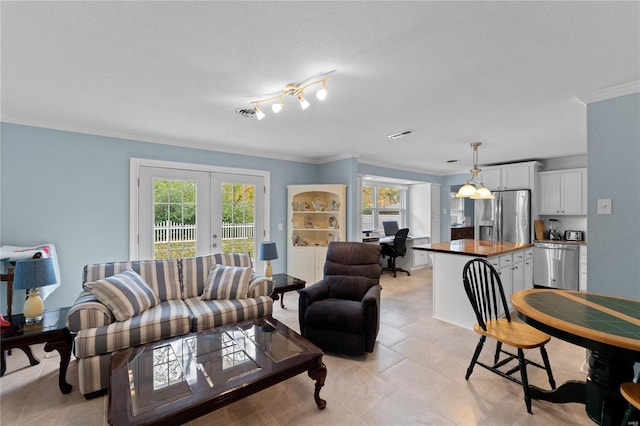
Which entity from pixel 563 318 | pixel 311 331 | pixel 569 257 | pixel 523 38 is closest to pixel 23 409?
pixel 311 331

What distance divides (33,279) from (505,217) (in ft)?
21.1

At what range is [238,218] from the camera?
4.45m

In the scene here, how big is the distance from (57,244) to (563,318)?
456cm

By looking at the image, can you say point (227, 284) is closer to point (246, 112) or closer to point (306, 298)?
point (306, 298)

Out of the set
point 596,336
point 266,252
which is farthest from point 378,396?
point 266,252

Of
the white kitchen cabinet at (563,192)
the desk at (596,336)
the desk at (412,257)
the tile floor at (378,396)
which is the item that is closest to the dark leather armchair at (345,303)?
the tile floor at (378,396)

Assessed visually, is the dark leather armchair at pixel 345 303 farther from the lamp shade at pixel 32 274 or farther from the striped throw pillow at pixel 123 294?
the lamp shade at pixel 32 274

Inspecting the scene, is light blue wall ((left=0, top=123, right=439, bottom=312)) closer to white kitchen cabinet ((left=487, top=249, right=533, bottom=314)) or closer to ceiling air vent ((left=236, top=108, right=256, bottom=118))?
ceiling air vent ((left=236, top=108, right=256, bottom=118))

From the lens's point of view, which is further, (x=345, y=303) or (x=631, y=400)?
(x=345, y=303)

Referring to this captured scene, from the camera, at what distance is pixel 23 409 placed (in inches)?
76.4

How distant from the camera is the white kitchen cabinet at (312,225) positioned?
4852 mm

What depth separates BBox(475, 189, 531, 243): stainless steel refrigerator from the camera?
5.03 metres

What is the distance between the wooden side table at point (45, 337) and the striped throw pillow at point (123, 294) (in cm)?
30

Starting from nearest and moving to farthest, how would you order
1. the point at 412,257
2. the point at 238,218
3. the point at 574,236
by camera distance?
the point at 238,218
the point at 574,236
the point at 412,257
